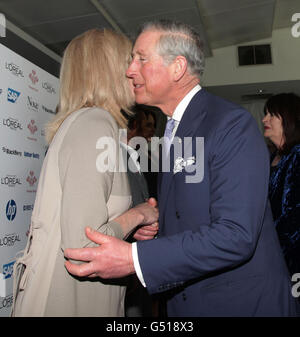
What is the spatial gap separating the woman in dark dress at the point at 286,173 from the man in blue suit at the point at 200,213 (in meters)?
1.15

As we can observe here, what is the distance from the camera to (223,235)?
1.02m

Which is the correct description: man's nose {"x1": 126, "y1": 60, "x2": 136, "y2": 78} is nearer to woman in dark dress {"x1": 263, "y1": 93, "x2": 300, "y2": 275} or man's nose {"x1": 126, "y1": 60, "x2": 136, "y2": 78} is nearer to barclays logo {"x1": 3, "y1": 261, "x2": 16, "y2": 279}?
barclays logo {"x1": 3, "y1": 261, "x2": 16, "y2": 279}

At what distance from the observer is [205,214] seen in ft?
3.84

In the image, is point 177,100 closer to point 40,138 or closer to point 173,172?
point 173,172

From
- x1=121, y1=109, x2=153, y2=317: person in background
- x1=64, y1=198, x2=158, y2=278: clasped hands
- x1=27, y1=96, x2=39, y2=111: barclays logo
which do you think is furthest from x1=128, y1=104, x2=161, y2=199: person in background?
x1=64, y1=198, x2=158, y2=278: clasped hands

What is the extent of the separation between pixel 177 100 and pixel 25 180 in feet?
3.51

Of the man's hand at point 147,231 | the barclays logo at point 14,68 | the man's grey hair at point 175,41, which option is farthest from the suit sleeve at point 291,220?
the barclays logo at point 14,68

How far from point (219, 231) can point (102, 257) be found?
36 centimetres

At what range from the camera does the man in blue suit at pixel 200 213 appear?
1032 millimetres

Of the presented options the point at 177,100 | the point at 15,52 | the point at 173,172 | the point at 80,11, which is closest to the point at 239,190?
the point at 173,172

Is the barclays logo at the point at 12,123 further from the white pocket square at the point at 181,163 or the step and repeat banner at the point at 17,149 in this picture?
the white pocket square at the point at 181,163

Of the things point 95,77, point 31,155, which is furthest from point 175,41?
point 31,155

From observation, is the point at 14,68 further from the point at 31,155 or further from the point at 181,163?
the point at 181,163

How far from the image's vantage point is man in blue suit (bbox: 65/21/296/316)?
1032mm
